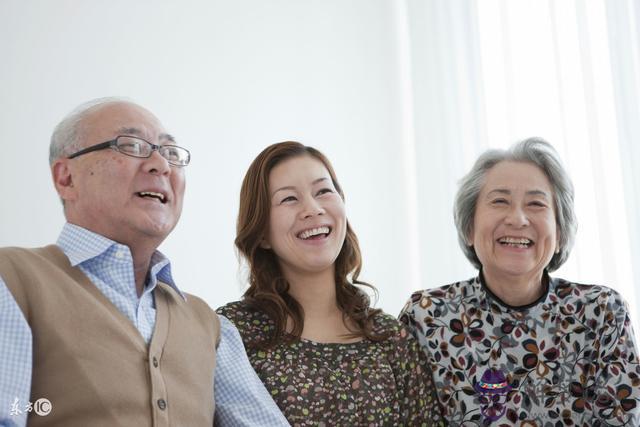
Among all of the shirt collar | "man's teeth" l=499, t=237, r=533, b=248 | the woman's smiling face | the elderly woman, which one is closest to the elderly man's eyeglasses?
the shirt collar

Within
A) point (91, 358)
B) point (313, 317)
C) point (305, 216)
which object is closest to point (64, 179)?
point (91, 358)

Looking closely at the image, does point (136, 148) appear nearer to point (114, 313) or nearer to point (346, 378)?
point (114, 313)

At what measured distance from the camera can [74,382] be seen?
133 centimetres

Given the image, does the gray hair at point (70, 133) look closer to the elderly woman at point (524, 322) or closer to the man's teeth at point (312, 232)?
the man's teeth at point (312, 232)

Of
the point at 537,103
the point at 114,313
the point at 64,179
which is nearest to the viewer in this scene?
the point at 114,313

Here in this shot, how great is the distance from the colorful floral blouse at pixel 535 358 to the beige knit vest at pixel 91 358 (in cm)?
87

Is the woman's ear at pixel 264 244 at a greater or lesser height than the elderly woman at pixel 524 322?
greater

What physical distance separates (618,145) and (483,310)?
132 centimetres

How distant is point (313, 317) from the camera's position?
2143mm

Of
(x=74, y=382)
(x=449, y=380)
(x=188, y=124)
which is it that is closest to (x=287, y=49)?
(x=188, y=124)

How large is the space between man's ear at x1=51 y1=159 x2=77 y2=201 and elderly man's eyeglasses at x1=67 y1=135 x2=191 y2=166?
0.03 meters

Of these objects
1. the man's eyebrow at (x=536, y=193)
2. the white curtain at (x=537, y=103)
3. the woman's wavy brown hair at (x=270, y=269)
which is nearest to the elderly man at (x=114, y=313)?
the woman's wavy brown hair at (x=270, y=269)

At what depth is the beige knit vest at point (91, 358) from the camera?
132 centimetres

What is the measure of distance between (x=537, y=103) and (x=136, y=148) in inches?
96.1
